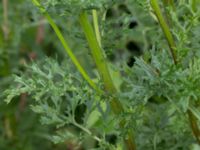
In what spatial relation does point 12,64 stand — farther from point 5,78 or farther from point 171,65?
point 171,65

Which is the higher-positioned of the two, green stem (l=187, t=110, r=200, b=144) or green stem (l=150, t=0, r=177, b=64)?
green stem (l=150, t=0, r=177, b=64)

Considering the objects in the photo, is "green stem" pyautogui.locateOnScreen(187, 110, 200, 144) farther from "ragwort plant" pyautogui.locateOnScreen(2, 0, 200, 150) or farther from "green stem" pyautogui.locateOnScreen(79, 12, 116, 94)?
"green stem" pyautogui.locateOnScreen(79, 12, 116, 94)

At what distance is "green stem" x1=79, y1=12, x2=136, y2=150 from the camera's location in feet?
3.43

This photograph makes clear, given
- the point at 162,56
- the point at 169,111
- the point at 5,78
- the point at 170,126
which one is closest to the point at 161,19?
the point at 162,56

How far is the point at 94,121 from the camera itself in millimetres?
1600

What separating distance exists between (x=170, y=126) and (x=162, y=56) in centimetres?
36

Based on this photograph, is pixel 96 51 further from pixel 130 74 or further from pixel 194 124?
pixel 194 124

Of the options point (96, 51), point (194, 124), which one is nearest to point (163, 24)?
point (96, 51)

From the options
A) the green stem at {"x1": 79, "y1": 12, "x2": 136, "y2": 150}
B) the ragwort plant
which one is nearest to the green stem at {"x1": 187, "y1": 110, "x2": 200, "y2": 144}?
the ragwort plant

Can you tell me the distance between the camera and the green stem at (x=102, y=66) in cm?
104

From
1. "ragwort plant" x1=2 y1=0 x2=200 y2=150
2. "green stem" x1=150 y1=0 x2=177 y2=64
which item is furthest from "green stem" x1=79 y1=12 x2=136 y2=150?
"green stem" x1=150 y1=0 x2=177 y2=64

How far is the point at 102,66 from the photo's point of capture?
1.09 m

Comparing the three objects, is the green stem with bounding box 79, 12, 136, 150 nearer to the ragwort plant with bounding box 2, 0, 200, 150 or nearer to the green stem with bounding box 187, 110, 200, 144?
the ragwort plant with bounding box 2, 0, 200, 150

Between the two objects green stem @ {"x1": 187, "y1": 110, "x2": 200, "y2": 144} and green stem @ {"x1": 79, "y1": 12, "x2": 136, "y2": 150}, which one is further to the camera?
green stem @ {"x1": 187, "y1": 110, "x2": 200, "y2": 144}
